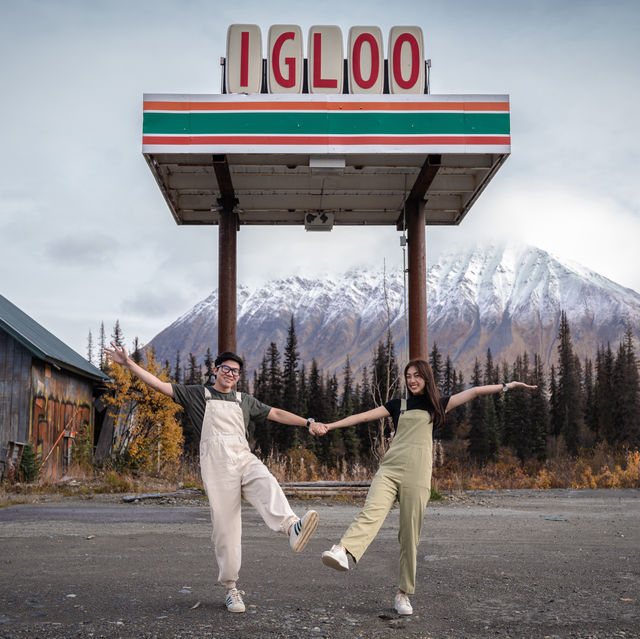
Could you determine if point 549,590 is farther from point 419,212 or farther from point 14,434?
point 14,434

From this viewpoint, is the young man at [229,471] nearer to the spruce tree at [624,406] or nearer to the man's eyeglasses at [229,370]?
the man's eyeglasses at [229,370]

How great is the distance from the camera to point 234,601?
5949 mm

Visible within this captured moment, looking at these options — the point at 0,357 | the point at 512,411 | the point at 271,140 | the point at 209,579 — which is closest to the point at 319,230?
the point at 271,140

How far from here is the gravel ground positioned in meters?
5.50

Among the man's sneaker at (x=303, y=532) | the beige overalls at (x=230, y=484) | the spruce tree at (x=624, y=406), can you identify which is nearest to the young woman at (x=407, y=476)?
the man's sneaker at (x=303, y=532)

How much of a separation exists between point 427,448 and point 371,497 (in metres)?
0.66

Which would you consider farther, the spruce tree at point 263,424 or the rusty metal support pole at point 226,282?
the spruce tree at point 263,424

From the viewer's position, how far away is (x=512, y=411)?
282 feet

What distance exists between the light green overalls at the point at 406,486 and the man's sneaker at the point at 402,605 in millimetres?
60

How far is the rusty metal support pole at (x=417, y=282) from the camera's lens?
1388 cm

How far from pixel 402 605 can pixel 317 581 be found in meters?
1.58

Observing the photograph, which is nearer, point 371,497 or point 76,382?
point 371,497

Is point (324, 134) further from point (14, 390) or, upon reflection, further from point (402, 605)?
point (14, 390)

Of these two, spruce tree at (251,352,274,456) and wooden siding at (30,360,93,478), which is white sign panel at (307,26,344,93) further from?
spruce tree at (251,352,274,456)
